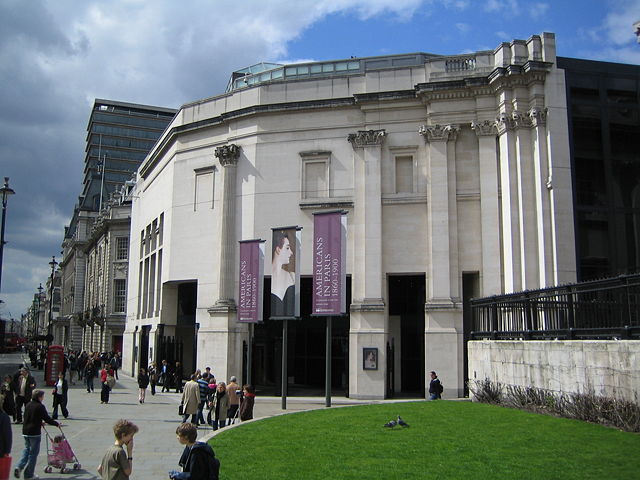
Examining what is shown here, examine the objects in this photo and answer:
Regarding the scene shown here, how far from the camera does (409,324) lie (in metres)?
33.6

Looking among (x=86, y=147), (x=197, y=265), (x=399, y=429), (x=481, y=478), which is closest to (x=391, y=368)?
(x=197, y=265)

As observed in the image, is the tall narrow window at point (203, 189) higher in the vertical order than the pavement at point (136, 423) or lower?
higher

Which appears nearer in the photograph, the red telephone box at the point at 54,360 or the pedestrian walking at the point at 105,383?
the pedestrian walking at the point at 105,383

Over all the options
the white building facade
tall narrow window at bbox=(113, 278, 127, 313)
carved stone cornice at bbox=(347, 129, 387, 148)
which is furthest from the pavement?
tall narrow window at bbox=(113, 278, 127, 313)

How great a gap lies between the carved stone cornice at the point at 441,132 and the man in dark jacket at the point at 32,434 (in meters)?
22.1

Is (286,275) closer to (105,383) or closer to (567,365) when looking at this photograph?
(105,383)

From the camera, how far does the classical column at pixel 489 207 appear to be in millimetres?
29000

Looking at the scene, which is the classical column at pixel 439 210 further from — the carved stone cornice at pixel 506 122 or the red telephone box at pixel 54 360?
the red telephone box at pixel 54 360

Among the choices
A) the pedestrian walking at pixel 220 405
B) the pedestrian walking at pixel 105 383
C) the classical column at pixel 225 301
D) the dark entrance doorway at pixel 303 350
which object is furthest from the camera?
the dark entrance doorway at pixel 303 350

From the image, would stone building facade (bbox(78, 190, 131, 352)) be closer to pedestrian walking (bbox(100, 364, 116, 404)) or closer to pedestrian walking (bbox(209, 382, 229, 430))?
pedestrian walking (bbox(100, 364, 116, 404))

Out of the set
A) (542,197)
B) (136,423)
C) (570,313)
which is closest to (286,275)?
(136,423)

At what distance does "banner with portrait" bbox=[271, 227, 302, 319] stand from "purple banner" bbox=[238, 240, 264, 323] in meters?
2.69

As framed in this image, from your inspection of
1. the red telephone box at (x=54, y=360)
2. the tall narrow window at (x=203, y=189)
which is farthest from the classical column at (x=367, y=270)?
the red telephone box at (x=54, y=360)

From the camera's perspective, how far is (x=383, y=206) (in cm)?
3091
